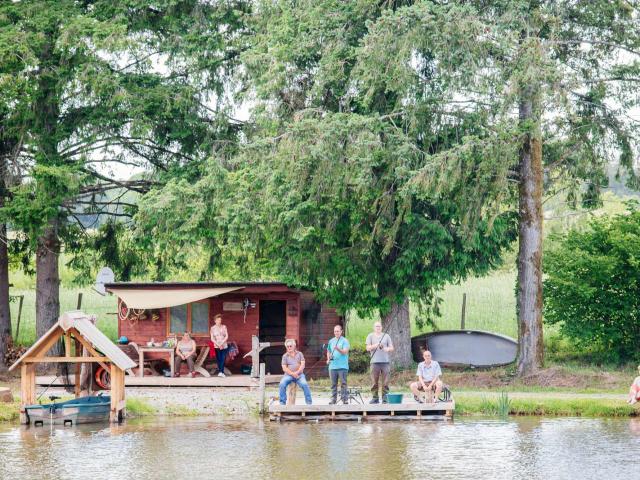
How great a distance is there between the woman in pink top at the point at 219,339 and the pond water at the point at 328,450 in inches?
226

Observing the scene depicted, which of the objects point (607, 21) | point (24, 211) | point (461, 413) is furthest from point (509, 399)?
point (24, 211)

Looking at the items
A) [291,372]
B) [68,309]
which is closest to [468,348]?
[291,372]

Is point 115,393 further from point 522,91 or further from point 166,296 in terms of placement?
point 522,91

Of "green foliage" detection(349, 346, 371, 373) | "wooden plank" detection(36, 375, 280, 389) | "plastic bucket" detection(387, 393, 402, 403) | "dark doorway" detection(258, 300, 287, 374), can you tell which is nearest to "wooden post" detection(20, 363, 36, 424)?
"wooden plank" detection(36, 375, 280, 389)

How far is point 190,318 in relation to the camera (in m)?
29.5

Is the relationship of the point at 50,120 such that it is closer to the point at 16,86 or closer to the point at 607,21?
the point at 16,86

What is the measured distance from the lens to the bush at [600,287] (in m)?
28.5

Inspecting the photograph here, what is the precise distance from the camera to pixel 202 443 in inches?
755

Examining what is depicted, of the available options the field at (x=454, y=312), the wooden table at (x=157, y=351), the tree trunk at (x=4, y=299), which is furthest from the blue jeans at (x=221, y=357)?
the tree trunk at (x=4, y=299)

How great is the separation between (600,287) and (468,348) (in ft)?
14.3

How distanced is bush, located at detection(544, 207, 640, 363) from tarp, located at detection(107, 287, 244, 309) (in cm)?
805

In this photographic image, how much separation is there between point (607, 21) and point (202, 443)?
15.8 m

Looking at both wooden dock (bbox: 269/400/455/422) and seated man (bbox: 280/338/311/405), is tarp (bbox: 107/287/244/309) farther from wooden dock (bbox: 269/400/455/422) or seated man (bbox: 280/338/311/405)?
wooden dock (bbox: 269/400/455/422)

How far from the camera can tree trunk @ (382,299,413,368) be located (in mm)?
30188
